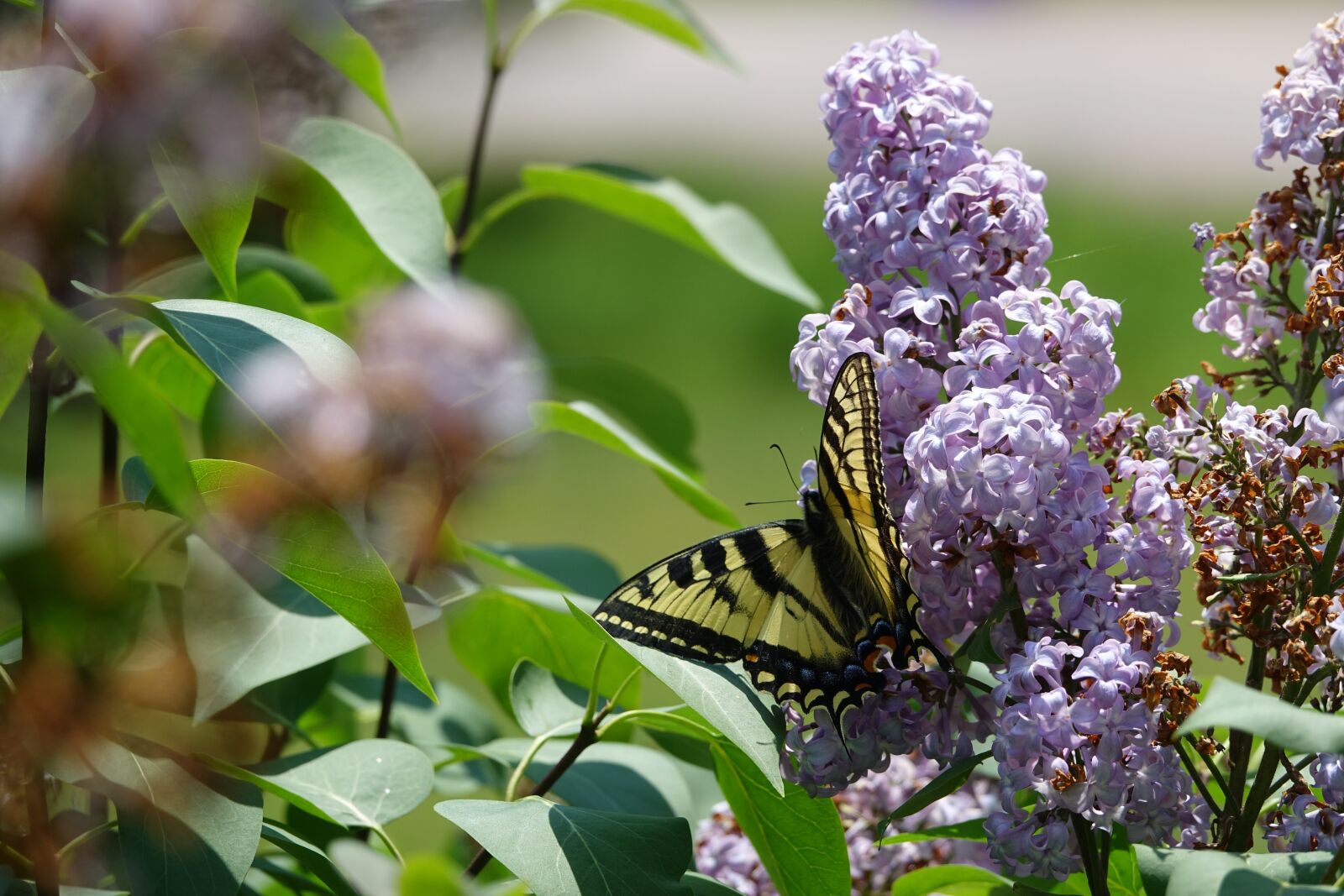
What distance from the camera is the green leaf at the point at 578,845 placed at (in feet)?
1.95

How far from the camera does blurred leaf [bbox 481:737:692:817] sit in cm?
79

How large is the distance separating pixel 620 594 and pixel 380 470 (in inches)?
14.3

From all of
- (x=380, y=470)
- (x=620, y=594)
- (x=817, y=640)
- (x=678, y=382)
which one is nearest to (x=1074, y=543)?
(x=817, y=640)

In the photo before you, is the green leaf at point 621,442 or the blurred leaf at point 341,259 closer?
the green leaf at point 621,442

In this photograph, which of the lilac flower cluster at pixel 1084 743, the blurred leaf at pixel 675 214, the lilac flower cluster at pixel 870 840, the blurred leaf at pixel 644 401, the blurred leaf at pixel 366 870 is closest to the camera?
the blurred leaf at pixel 366 870

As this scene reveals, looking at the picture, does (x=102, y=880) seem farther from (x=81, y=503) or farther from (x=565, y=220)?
(x=565, y=220)

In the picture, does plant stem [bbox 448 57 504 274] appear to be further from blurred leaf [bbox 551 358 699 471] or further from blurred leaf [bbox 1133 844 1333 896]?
blurred leaf [bbox 1133 844 1333 896]

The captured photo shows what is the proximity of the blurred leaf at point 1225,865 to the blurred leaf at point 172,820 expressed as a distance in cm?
39

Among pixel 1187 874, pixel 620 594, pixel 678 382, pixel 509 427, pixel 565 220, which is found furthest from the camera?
pixel 565 220

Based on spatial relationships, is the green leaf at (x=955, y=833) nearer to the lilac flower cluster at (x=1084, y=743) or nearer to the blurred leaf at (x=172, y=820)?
the lilac flower cluster at (x=1084, y=743)

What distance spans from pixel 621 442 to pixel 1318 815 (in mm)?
427

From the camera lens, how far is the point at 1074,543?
585 millimetres

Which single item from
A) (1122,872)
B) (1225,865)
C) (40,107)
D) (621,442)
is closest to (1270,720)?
(1225,865)

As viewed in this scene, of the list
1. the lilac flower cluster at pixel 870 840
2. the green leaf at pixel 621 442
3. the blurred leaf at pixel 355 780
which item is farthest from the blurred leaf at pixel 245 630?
the lilac flower cluster at pixel 870 840
